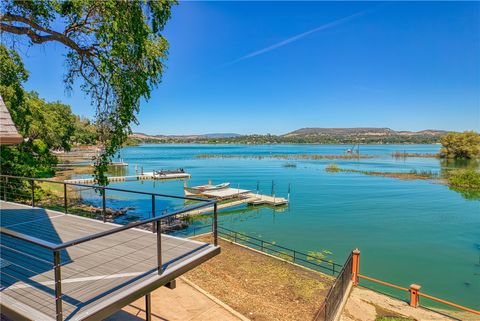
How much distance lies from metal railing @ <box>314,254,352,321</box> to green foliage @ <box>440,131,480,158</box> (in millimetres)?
79831

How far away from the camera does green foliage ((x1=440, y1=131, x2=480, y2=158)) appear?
69688 mm

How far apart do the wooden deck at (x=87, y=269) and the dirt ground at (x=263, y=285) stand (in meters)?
4.28

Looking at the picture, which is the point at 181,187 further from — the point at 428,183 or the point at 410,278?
the point at 428,183

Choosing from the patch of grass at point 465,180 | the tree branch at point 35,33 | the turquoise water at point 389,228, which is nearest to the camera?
the tree branch at point 35,33

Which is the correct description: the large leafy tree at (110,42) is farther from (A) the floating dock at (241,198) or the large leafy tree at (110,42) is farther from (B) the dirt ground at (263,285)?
(A) the floating dock at (241,198)

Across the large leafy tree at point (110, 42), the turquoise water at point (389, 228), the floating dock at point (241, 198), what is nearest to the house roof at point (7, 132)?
the large leafy tree at point (110, 42)

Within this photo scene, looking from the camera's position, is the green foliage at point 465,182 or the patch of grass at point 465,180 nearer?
the green foliage at point 465,182

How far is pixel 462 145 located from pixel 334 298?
82.7 meters

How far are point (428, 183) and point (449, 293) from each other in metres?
32.7

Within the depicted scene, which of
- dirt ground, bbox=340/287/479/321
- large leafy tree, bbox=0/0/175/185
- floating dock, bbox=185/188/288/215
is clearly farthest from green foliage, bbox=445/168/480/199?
large leafy tree, bbox=0/0/175/185

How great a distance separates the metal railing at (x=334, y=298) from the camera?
681 centimetres

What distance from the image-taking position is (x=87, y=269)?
417 cm

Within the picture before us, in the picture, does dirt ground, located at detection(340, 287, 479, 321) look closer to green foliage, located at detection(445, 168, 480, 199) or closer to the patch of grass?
green foliage, located at detection(445, 168, 480, 199)

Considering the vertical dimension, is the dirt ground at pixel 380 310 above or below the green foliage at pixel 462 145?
below
